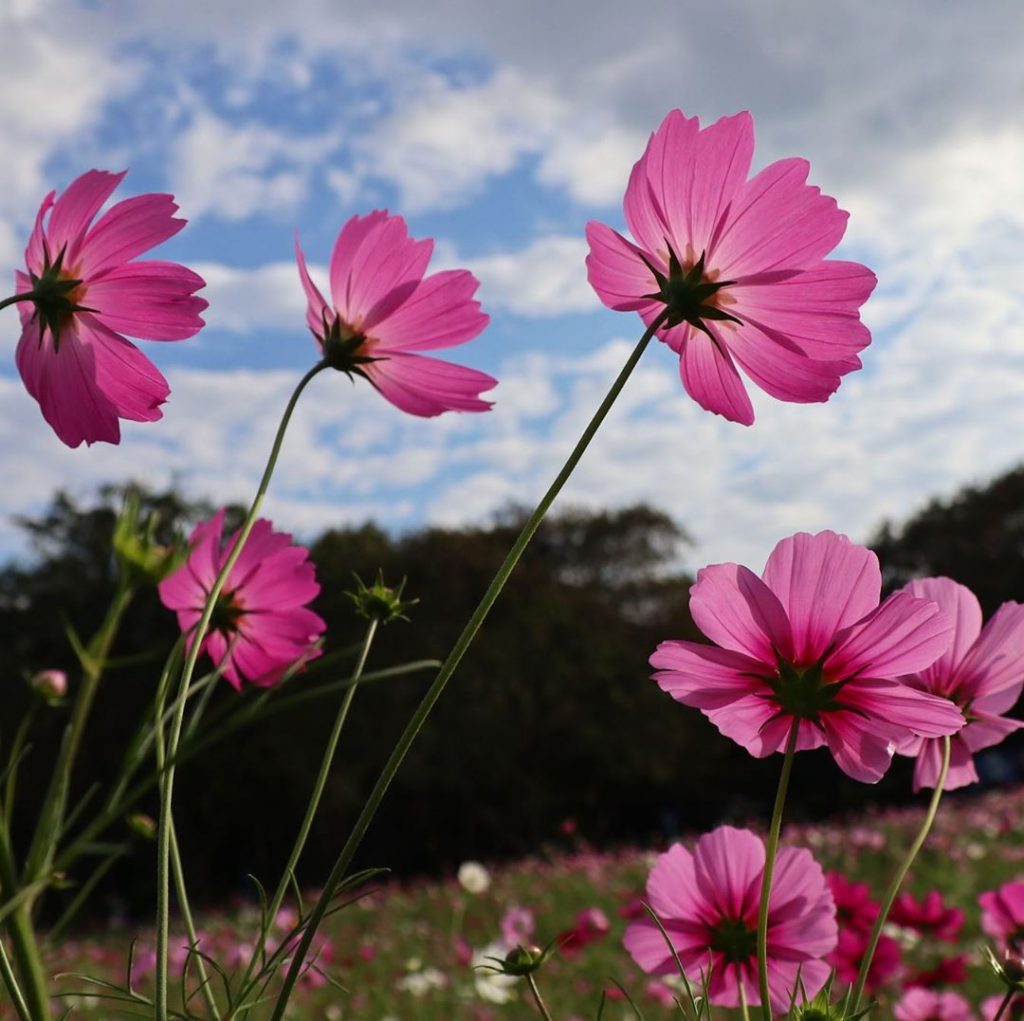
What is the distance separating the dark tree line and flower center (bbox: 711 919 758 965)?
1246 centimetres

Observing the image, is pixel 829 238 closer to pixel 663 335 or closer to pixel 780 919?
pixel 663 335

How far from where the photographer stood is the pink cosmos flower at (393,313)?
686 mm

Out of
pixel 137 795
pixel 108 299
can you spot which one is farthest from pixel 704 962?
pixel 108 299

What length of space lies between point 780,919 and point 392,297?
0.40 metres

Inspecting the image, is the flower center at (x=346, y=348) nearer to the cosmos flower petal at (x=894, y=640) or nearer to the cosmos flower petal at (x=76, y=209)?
the cosmos flower petal at (x=76, y=209)

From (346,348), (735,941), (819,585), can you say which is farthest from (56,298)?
(735,941)

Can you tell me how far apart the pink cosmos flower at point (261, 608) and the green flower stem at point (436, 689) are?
0.32m

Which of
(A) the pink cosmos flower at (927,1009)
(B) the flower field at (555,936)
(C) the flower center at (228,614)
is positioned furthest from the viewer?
(B) the flower field at (555,936)

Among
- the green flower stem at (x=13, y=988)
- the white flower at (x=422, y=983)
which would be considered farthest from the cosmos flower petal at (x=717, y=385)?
the white flower at (x=422, y=983)

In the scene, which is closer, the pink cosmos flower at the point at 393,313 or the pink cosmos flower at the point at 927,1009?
the pink cosmos flower at the point at 393,313

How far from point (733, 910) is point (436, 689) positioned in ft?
1.24

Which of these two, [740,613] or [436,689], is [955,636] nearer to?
[740,613]

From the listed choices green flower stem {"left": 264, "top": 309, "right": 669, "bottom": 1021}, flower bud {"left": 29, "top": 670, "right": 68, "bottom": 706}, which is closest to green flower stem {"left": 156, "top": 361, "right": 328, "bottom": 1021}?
green flower stem {"left": 264, "top": 309, "right": 669, "bottom": 1021}

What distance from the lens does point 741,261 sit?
61cm
